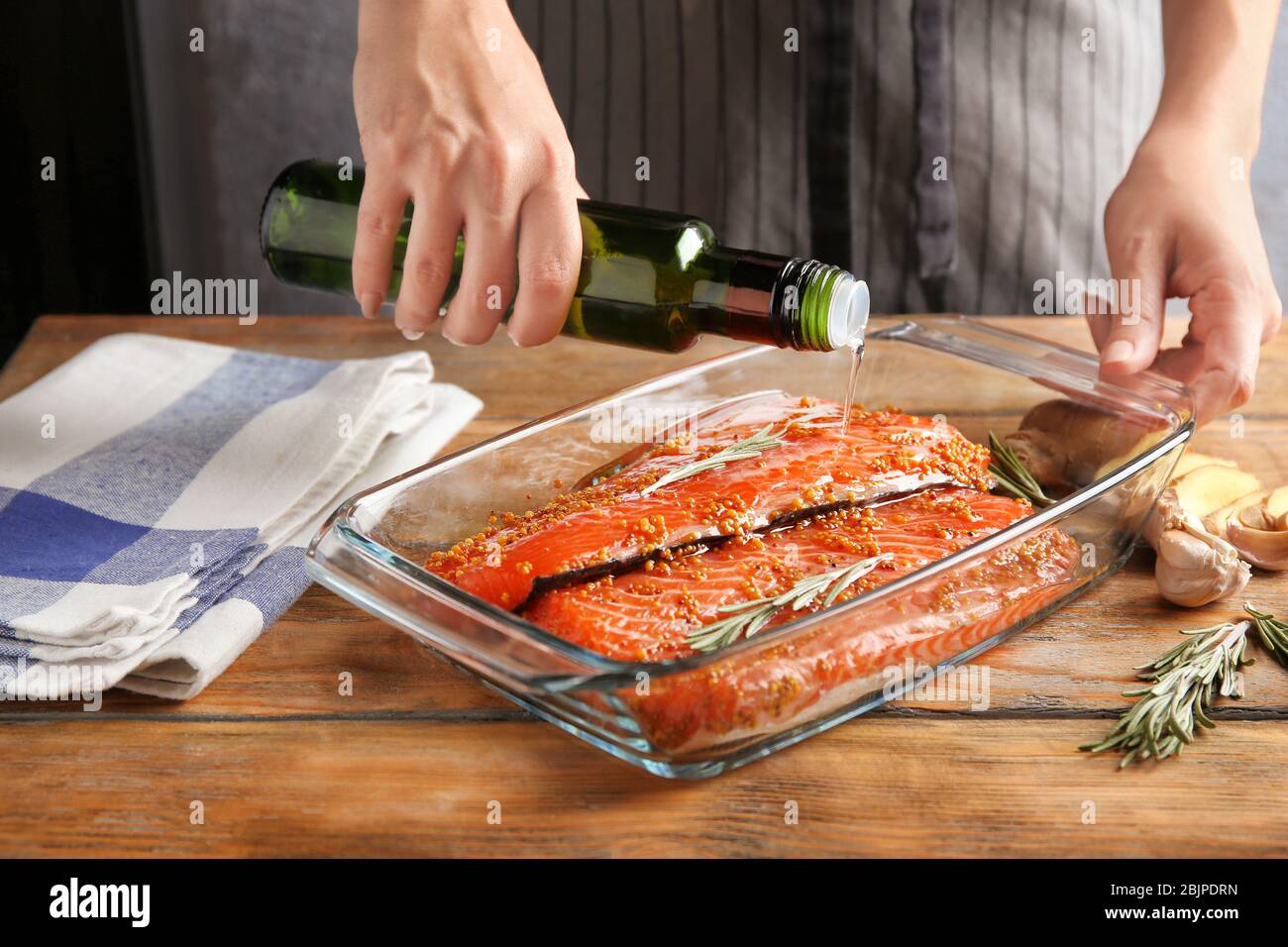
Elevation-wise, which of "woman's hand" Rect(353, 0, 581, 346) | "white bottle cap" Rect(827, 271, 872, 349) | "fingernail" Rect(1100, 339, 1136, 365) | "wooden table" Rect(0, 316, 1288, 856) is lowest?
"wooden table" Rect(0, 316, 1288, 856)

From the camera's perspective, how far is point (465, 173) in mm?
1122

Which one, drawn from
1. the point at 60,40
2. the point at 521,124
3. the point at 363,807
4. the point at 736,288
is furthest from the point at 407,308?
the point at 60,40

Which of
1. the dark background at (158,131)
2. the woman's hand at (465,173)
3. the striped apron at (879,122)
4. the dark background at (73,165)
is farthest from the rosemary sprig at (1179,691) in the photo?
the dark background at (73,165)

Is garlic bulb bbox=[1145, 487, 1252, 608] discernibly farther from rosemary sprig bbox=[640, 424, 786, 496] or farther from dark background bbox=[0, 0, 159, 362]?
dark background bbox=[0, 0, 159, 362]

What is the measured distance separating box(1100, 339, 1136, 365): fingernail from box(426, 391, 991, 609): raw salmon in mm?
191

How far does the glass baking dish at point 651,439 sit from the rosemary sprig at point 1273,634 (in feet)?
0.44

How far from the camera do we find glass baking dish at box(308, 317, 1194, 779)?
2.72ft

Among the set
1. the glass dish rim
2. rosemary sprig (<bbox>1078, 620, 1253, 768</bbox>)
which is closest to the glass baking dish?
the glass dish rim

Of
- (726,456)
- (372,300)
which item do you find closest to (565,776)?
(726,456)

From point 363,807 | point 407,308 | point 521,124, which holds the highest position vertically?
point 521,124

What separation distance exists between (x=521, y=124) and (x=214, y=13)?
67.2 inches

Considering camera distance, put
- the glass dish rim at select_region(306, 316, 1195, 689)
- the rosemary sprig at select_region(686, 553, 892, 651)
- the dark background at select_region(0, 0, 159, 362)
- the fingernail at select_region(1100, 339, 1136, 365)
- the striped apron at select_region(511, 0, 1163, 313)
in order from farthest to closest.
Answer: the dark background at select_region(0, 0, 159, 362)
the striped apron at select_region(511, 0, 1163, 313)
the fingernail at select_region(1100, 339, 1136, 365)
the rosemary sprig at select_region(686, 553, 892, 651)
the glass dish rim at select_region(306, 316, 1195, 689)

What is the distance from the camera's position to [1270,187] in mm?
2996

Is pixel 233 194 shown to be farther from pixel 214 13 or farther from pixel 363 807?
pixel 363 807
